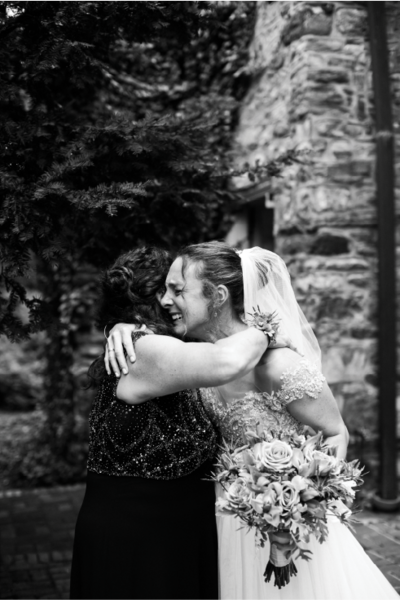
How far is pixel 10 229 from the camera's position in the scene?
2717mm

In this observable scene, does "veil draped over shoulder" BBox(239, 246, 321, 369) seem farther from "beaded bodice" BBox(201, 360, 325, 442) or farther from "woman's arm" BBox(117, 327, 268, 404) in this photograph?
"woman's arm" BBox(117, 327, 268, 404)

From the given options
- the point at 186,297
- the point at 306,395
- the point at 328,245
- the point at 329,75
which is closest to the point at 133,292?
the point at 186,297

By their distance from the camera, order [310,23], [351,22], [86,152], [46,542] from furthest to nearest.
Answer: [351,22] → [310,23] → [46,542] → [86,152]

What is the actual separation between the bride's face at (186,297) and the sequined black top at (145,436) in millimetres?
330

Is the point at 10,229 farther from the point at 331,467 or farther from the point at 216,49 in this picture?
the point at 216,49

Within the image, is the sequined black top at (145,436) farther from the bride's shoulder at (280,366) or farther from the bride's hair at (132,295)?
the bride's shoulder at (280,366)

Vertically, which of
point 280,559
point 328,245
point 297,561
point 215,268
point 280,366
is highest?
point 328,245

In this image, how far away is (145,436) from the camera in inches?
84.6

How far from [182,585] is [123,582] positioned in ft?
0.74

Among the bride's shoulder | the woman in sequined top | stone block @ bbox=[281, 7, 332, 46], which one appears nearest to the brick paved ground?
the woman in sequined top

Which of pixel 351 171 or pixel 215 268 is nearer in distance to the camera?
pixel 215 268

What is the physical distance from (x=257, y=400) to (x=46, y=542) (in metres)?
3.01

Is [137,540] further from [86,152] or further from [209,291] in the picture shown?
[86,152]

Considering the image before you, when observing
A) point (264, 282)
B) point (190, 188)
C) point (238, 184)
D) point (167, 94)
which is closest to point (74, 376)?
point (238, 184)
